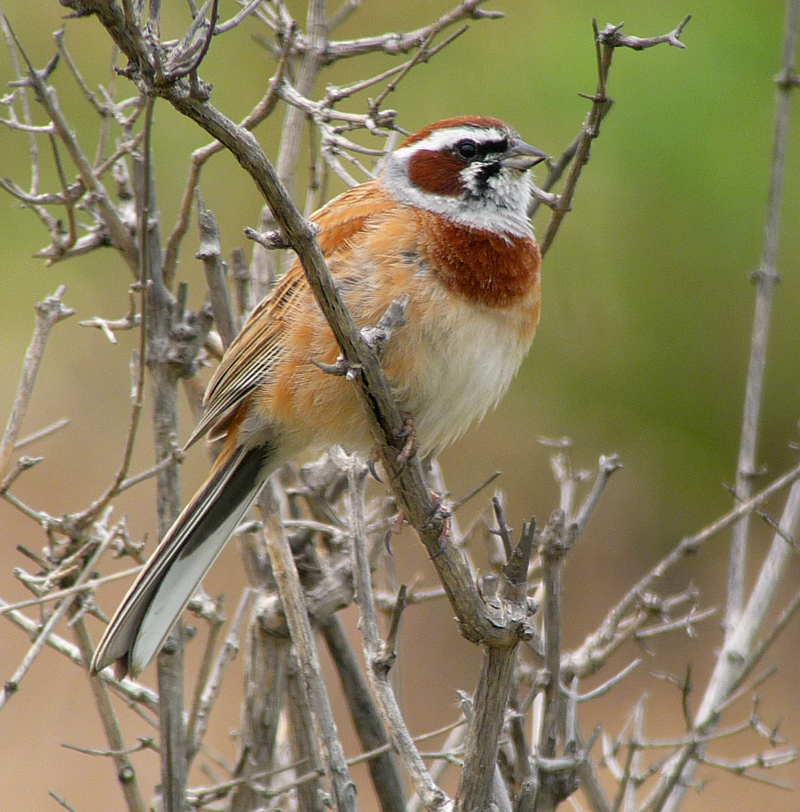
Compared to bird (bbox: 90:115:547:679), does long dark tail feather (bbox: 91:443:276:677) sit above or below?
below

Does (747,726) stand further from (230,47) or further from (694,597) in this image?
(230,47)

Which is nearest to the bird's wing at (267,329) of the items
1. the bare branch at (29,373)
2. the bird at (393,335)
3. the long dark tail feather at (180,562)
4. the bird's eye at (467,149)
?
the bird at (393,335)

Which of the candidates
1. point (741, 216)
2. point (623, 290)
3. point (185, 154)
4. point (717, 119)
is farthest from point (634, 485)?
point (185, 154)

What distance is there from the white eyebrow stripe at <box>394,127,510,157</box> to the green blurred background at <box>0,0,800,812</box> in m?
2.66

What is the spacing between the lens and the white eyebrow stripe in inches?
137

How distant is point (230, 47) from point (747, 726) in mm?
5414

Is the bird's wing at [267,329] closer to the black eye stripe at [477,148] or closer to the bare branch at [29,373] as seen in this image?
the black eye stripe at [477,148]

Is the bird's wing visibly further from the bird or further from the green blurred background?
the green blurred background

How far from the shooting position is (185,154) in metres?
6.62

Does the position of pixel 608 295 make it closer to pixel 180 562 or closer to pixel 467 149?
pixel 467 149

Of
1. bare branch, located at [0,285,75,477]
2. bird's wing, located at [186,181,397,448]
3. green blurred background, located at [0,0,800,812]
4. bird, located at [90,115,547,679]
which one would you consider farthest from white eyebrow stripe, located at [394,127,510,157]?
green blurred background, located at [0,0,800,812]

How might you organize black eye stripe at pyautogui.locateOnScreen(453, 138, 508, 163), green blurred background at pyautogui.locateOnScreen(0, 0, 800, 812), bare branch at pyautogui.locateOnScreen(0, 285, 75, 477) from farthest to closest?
green blurred background at pyautogui.locateOnScreen(0, 0, 800, 812)
black eye stripe at pyautogui.locateOnScreen(453, 138, 508, 163)
bare branch at pyautogui.locateOnScreen(0, 285, 75, 477)

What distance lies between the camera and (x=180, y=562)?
10.3 feet

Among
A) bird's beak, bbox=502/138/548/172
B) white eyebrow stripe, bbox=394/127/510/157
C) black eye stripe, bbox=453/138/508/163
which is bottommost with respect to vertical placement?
bird's beak, bbox=502/138/548/172
